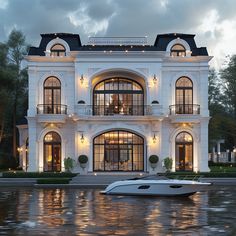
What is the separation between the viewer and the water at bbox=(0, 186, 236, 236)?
15016 millimetres

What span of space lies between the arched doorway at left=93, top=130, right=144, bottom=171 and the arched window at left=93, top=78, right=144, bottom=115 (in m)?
1.89

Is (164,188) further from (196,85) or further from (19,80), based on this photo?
(19,80)

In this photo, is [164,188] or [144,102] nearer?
[164,188]

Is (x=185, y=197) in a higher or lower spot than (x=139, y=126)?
lower

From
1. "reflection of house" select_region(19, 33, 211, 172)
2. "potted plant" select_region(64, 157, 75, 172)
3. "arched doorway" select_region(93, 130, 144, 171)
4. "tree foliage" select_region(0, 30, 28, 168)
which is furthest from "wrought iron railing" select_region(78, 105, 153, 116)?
"tree foliage" select_region(0, 30, 28, 168)

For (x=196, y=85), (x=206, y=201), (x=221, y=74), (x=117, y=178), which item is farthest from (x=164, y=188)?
(x=221, y=74)

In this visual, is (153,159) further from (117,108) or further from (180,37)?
(180,37)

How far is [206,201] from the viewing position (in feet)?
77.6

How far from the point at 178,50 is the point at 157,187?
1858 centimetres

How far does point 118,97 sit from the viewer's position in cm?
4250

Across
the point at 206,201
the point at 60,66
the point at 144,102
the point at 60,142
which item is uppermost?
the point at 60,66

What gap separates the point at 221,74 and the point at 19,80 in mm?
20827

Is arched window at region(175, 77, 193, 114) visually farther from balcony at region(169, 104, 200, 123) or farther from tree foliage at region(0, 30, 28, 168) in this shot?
tree foliage at region(0, 30, 28, 168)

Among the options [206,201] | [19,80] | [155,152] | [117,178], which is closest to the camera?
[206,201]
